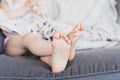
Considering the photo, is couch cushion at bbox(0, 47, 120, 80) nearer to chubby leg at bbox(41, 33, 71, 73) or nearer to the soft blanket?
chubby leg at bbox(41, 33, 71, 73)

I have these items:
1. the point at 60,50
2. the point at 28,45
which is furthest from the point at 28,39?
the point at 60,50

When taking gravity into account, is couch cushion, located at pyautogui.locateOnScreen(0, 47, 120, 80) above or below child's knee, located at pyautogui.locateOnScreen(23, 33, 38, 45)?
below

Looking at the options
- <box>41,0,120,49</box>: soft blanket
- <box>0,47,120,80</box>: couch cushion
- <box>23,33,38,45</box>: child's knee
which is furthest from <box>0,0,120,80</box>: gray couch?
<box>41,0,120,49</box>: soft blanket

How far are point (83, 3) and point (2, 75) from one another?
0.79 m

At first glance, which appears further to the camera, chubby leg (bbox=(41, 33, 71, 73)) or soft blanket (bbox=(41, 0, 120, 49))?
soft blanket (bbox=(41, 0, 120, 49))

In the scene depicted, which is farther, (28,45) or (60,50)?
(28,45)

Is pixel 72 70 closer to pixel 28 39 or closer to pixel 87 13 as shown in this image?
pixel 28 39

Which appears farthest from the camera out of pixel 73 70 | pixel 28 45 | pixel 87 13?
pixel 87 13

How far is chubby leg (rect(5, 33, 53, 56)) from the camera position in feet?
3.02

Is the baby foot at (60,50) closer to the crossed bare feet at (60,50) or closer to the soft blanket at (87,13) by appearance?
the crossed bare feet at (60,50)

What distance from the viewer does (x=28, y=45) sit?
0.98 m

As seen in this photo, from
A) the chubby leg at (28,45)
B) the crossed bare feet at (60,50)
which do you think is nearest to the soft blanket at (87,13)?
the chubby leg at (28,45)

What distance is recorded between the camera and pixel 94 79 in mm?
765

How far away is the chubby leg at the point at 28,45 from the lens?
921mm
